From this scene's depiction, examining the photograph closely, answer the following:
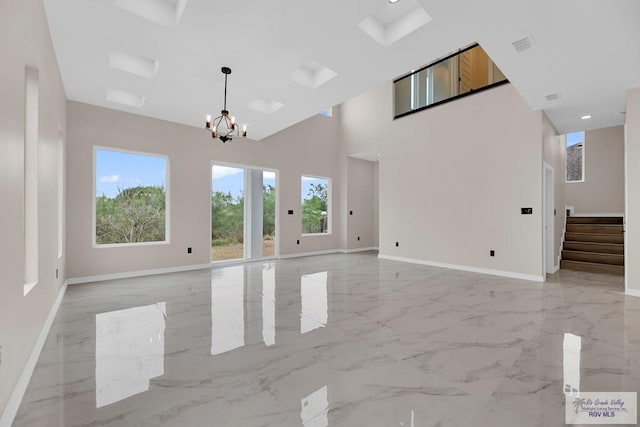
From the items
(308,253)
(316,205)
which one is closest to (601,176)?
(316,205)

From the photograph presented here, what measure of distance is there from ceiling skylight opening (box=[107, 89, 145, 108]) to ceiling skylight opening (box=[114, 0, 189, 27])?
2.25m

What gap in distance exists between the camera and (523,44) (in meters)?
3.16

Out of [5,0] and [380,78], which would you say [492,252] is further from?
[5,0]

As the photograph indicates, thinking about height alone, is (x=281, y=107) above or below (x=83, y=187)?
above

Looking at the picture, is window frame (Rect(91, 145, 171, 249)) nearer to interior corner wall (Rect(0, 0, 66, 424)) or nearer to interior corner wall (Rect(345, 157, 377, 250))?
interior corner wall (Rect(0, 0, 66, 424))

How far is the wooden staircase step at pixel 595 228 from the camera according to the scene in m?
6.25

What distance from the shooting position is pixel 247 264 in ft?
22.0

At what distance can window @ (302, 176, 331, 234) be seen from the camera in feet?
27.3

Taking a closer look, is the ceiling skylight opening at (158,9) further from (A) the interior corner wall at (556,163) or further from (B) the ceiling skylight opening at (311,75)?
(A) the interior corner wall at (556,163)

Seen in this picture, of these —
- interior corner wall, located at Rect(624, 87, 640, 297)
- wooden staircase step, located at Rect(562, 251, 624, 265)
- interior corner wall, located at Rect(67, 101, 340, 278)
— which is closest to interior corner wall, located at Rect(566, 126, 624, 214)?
wooden staircase step, located at Rect(562, 251, 624, 265)

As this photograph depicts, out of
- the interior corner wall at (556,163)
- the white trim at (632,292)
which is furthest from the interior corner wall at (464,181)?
the white trim at (632,292)

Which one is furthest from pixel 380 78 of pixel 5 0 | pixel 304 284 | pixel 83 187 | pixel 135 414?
pixel 83 187

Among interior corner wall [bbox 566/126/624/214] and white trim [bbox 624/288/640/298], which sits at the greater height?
interior corner wall [bbox 566/126/624/214]

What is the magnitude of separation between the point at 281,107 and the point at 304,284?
10.4 feet
